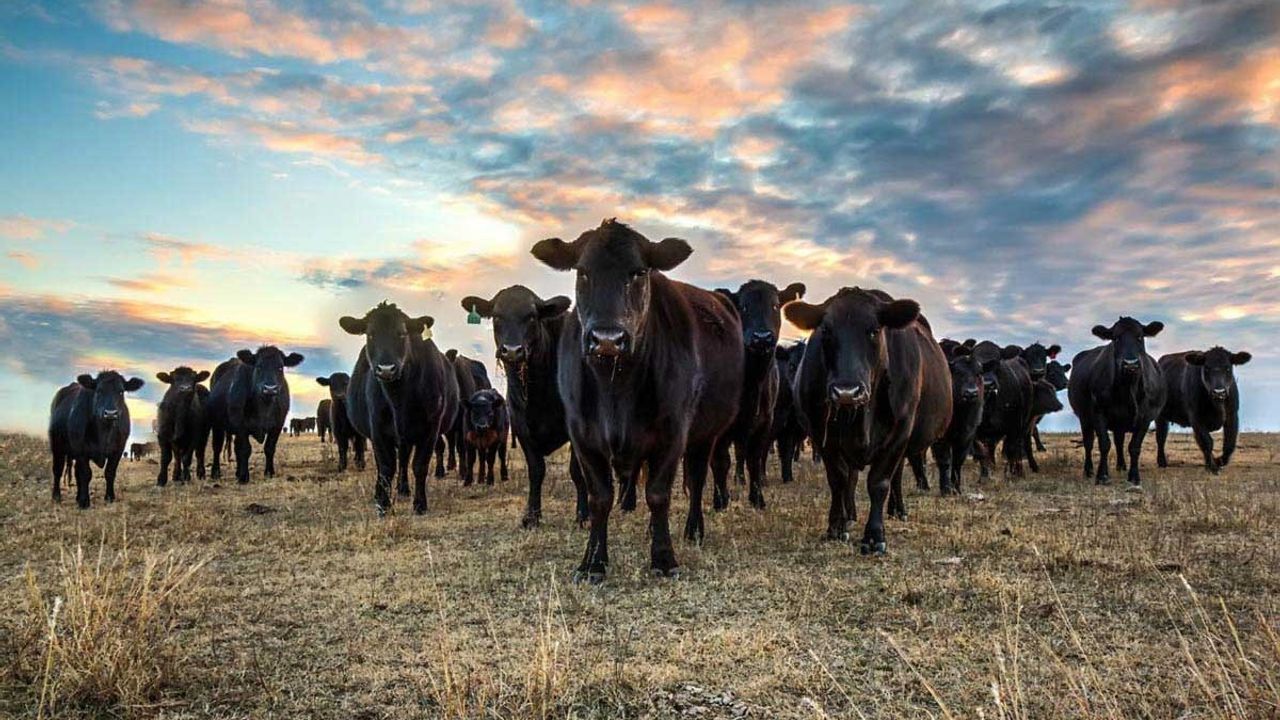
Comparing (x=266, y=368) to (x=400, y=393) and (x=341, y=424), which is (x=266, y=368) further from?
(x=400, y=393)

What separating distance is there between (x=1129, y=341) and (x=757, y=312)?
9.33 meters

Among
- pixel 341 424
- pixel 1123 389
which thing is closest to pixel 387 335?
pixel 341 424

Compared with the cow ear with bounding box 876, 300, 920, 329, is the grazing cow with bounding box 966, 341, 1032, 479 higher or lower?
lower

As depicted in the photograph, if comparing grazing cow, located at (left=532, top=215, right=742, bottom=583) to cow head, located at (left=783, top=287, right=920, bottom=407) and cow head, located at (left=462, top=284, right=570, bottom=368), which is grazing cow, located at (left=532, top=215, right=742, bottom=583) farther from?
cow head, located at (left=462, top=284, right=570, bottom=368)

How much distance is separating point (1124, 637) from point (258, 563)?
7.14m

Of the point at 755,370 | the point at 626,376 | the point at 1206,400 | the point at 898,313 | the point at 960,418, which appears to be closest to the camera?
the point at 626,376

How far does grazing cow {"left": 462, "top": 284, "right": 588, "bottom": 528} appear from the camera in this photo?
31.7 feet

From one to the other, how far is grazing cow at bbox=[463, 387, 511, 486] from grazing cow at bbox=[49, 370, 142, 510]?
6050 mm

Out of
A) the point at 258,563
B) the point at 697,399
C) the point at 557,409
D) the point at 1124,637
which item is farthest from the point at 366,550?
the point at 1124,637

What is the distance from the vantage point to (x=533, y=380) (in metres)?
9.91

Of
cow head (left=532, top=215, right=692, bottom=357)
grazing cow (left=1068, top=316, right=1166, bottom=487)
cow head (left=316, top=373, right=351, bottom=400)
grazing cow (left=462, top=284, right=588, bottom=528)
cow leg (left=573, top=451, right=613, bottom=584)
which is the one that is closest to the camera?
cow head (left=532, top=215, right=692, bottom=357)

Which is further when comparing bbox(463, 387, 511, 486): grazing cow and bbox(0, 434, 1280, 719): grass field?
bbox(463, 387, 511, 486): grazing cow

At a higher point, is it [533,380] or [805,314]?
[805,314]

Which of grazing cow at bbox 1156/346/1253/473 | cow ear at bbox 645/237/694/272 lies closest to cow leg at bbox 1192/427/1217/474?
grazing cow at bbox 1156/346/1253/473
